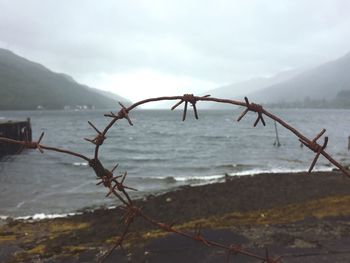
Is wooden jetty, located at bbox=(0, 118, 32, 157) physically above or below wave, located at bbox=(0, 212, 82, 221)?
above

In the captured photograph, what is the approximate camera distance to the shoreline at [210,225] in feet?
27.4

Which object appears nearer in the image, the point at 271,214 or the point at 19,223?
the point at 271,214

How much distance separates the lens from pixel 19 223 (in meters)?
13.3

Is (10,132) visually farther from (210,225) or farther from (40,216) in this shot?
(210,225)

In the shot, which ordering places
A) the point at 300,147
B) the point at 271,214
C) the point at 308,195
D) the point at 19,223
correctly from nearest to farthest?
the point at 271,214, the point at 19,223, the point at 308,195, the point at 300,147

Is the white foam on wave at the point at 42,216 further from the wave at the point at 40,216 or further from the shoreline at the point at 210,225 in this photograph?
the shoreline at the point at 210,225

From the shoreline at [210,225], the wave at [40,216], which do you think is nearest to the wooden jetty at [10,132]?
the wave at [40,216]

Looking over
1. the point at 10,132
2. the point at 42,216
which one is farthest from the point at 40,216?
the point at 10,132

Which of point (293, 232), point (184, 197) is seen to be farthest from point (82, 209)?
point (293, 232)

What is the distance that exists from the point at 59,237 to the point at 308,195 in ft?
34.0

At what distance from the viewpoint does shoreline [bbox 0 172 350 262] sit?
8.35 m

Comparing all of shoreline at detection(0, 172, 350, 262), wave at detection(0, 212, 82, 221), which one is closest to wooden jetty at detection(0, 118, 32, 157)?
wave at detection(0, 212, 82, 221)

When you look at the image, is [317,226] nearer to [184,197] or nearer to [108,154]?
[184,197]

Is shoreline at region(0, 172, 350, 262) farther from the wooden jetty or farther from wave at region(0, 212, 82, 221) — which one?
the wooden jetty
